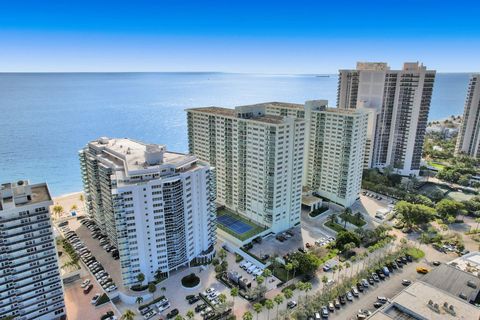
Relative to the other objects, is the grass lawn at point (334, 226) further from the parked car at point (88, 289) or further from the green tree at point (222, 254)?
the parked car at point (88, 289)

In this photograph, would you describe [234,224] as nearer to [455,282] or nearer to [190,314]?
[190,314]

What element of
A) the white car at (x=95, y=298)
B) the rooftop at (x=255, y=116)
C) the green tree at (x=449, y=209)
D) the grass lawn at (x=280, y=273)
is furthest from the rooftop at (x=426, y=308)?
the white car at (x=95, y=298)

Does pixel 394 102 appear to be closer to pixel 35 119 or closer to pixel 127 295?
pixel 127 295

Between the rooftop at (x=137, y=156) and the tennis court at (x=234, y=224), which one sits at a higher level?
the rooftop at (x=137, y=156)

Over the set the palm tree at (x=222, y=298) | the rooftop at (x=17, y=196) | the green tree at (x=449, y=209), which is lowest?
the palm tree at (x=222, y=298)

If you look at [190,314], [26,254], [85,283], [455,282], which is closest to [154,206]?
[190,314]

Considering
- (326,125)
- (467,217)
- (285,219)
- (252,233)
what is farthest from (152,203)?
(467,217)

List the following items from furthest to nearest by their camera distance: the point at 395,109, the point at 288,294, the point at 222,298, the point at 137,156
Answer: the point at 395,109 < the point at 137,156 < the point at 288,294 < the point at 222,298
